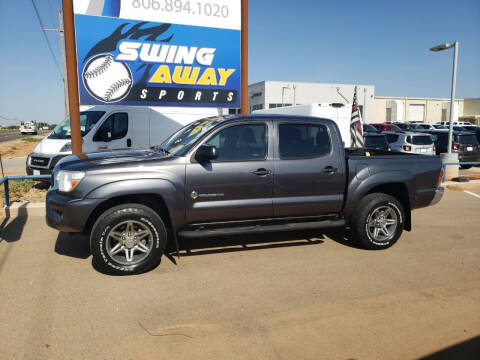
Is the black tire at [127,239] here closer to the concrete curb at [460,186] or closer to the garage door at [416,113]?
the concrete curb at [460,186]

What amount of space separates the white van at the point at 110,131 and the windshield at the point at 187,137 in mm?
4804

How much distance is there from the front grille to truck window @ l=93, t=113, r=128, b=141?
1596 mm

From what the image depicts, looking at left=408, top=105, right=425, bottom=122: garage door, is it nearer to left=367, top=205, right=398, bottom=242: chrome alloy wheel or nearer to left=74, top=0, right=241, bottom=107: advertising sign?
left=74, top=0, right=241, bottom=107: advertising sign

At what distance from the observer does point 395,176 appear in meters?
5.50

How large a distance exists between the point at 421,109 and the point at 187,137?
215 feet

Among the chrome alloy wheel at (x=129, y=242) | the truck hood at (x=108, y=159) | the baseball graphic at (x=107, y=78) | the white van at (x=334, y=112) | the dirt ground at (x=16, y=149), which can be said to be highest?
the baseball graphic at (x=107, y=78)

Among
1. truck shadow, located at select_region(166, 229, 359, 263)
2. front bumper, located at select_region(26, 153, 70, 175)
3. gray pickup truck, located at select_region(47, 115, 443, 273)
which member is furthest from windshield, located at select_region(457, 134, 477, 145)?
front bumper, located at select_region(26, 153, 70, 175)

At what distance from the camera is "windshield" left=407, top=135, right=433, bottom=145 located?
14016 mm

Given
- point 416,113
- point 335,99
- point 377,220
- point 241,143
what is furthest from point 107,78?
point 416,113

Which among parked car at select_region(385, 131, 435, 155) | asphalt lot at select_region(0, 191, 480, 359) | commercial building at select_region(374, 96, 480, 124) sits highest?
commercial building at select_region(374, 96, 480, 124)

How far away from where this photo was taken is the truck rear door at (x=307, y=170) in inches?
201

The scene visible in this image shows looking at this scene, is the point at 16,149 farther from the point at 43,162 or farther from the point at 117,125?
the point at 117,125

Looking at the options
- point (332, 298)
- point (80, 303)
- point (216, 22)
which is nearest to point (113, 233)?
point (80, 303)

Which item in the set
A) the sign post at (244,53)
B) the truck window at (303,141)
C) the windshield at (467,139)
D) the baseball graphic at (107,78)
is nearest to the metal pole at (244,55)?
the sign post at (244,53)
